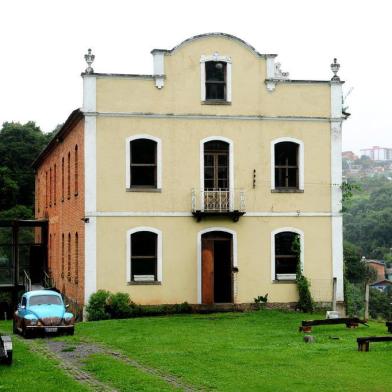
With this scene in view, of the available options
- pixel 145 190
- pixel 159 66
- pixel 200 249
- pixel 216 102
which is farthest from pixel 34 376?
pixel 216 102

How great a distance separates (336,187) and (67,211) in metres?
12.1

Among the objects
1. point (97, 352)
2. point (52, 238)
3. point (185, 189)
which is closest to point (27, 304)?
point (97, 352)

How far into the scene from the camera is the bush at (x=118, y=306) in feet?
101

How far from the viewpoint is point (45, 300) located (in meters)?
26.7

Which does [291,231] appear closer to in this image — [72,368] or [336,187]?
[336,187]

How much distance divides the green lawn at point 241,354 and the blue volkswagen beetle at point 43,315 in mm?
690

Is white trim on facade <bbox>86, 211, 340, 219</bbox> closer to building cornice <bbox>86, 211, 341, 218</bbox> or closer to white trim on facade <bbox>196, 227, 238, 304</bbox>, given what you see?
building cornice <bbox>86, 211, 341, 218</bbox>

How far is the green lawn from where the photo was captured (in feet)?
53.2

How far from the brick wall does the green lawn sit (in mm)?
5422

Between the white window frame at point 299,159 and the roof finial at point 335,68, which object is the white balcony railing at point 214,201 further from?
the roof finial at point 335,68

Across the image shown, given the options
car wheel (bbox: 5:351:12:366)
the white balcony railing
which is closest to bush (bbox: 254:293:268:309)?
the white balcony railing

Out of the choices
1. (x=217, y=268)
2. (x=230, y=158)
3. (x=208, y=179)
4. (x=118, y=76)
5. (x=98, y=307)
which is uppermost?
(x=118, y=76)

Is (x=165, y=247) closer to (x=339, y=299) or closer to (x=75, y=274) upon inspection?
(x=75, y=274)

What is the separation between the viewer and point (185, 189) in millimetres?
32094
